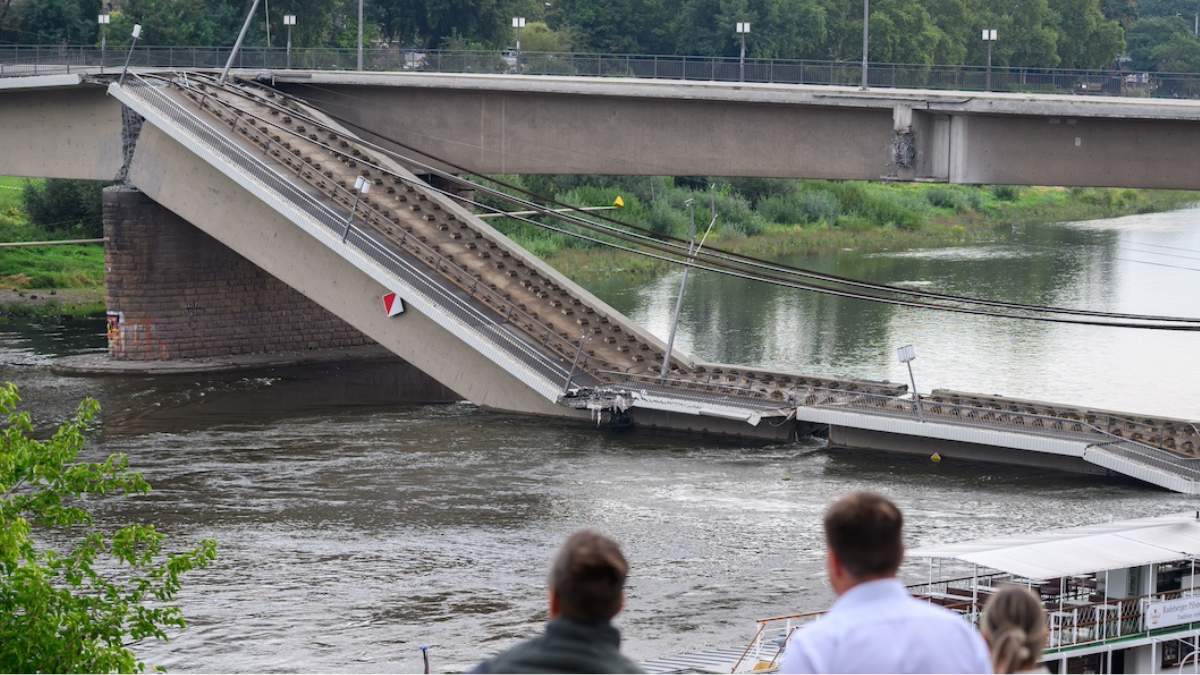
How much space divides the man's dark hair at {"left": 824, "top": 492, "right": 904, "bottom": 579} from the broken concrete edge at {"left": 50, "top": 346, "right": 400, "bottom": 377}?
4114 centimetres

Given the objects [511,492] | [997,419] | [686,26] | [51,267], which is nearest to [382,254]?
[511,492]

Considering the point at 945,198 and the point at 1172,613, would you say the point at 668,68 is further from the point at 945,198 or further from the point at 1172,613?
the point at 945,198

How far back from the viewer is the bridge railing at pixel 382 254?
37.5m

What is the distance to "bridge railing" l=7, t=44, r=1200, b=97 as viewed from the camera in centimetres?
3844

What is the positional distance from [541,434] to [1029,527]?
37.9 ft

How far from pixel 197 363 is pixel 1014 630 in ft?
137

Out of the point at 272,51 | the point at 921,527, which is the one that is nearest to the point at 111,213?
the point at 272,51

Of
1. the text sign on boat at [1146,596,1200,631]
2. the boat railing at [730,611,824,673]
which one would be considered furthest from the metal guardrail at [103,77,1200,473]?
the boat railing at [730,611,824,673]

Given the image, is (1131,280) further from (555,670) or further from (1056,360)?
(555,670)

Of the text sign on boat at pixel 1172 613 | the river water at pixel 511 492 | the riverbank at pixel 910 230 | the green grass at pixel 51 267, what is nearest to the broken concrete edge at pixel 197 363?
the river water at pixel 511 492

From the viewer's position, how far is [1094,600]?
20.8 m

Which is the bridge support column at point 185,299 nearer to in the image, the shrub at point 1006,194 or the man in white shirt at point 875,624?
the man in white shirt at point 875,624

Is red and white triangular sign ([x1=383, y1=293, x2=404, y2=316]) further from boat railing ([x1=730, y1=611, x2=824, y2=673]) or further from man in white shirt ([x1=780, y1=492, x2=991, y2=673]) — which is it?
man in white shirt ([x1=780, y1=492, x2=991, y2=673])

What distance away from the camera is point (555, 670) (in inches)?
215
